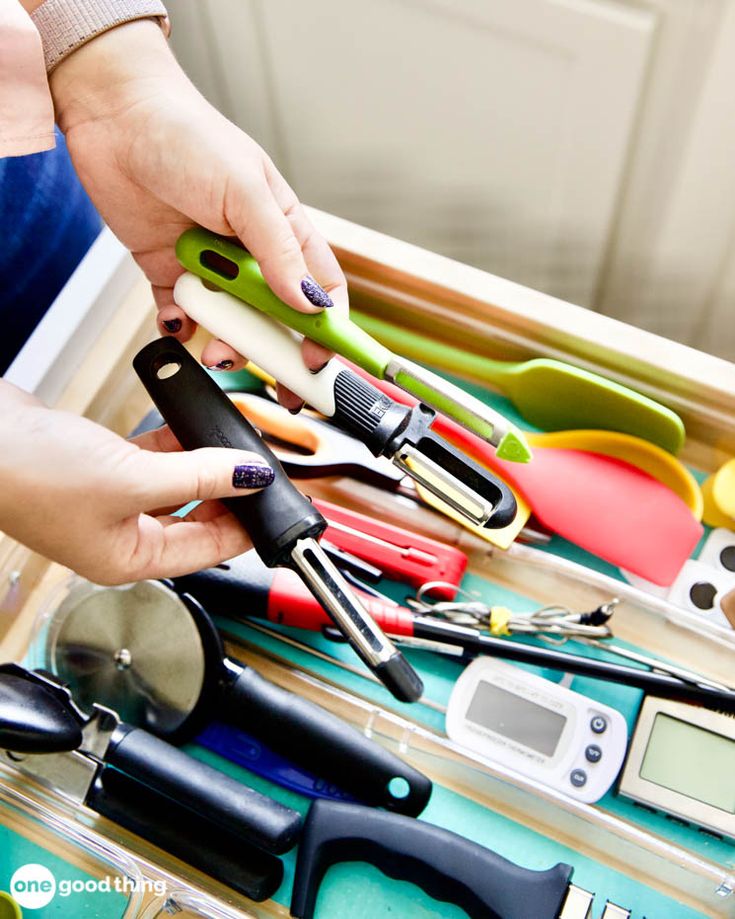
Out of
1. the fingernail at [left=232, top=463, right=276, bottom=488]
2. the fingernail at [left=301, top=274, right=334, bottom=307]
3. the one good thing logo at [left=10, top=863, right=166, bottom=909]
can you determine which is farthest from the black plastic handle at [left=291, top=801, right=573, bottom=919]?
the fingernail at [left=301, top=274, right=334, bottom=307]

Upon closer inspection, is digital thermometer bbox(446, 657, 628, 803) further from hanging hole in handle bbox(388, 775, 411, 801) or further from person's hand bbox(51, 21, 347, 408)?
person's hand bbox(51, 21, 347, 408)

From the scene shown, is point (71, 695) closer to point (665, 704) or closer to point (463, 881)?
point (463, 881)

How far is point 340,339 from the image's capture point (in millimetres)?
581

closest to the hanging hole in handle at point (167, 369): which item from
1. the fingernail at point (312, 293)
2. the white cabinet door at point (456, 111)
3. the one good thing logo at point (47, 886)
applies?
the fingernail at point (312, 293)

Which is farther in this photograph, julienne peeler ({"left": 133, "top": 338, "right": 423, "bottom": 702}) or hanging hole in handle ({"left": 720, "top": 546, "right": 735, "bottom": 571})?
hanging hole in handle ({"left": 720, "top": 546, "right": 735, "bottom": 571})

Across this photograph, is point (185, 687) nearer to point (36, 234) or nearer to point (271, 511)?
point (271, 511)

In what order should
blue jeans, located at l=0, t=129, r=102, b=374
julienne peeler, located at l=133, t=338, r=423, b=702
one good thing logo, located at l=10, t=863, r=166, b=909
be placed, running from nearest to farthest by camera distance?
1. julienne peeler, located at l=133, t=338, r=423, b=702
2. one good thing logo, located at l=10, t=863, r=166, b=909
3. blue jeans, located at l=0, t=129, r=102, b=374

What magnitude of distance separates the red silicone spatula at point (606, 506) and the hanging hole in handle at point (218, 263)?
0.13 m

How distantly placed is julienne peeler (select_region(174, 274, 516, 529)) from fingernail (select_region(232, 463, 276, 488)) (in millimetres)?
60

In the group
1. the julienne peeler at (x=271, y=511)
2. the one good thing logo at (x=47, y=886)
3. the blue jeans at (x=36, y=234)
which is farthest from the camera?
the blue jeans at (x=36, y=234)

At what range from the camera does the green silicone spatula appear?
686 millimetres

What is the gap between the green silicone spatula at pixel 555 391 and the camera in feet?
2.25

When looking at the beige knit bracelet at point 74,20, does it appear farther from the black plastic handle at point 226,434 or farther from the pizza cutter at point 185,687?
the pizza cutter at point 185,687

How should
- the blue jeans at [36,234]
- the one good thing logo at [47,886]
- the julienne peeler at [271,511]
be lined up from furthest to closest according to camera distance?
1. the blue jeans at [36,234]
2. the one good thing logo at [47,886]
3. the julienne peeler at [271,511]
